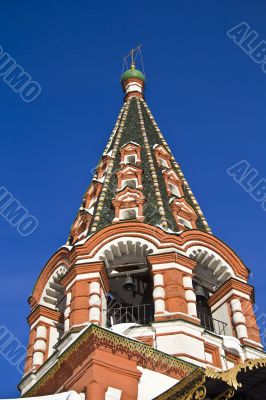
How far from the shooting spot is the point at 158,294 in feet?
43.2

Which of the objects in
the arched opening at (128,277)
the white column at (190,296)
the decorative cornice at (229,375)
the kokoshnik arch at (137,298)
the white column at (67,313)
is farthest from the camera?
the arched opening at (128,277)

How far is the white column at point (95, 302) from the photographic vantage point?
41.9 feet

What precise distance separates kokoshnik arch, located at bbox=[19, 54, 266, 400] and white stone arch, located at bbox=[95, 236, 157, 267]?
2 centimetres

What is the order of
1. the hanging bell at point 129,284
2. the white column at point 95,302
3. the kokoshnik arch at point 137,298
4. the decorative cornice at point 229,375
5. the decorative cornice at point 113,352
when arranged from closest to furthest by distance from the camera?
the decorative cornice at point 229,375
the decorative cornice at point 113,352
the kokoshnik arch at point 137,298
the white column at point 95,302
the hanging bell at point 129,284

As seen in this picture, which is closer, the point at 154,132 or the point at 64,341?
the point at 64,341

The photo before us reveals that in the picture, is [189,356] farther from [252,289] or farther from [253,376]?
[253,376]

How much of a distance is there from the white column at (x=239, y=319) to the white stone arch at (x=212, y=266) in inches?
33.7

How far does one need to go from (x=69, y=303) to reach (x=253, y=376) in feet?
20.6

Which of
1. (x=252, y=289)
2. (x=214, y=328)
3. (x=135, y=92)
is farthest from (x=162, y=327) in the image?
(x=135, y=92)

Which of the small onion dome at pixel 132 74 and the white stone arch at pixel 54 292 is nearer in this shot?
the white stone arch at pixel 54 292

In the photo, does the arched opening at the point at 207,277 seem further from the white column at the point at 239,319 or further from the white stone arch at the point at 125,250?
the white stone arch at the point at 125,250

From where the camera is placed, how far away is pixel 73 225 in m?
17.1

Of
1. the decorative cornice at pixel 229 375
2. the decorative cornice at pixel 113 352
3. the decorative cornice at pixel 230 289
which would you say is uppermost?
the decorative cornice at pixel 230 289

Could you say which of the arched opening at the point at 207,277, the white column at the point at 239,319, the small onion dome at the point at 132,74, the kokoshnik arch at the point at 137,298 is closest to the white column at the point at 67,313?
the kokoshnik arch at the point at 137,298
